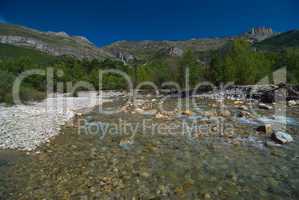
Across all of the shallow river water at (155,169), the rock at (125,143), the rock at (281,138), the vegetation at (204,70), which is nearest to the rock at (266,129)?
the shallow river water at (155,169)

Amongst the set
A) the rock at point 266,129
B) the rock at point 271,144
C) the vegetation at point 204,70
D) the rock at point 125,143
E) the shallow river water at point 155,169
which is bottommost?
the shallow river water at point 155,169

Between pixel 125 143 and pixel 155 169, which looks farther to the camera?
pixel 125 143

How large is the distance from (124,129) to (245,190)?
281 inches

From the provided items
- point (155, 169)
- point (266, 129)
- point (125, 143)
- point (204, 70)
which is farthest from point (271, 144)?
point (204, 70)

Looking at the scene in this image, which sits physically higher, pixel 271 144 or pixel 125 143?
pixel 271 144

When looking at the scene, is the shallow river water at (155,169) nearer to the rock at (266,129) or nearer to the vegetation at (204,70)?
the rock at (266,129)

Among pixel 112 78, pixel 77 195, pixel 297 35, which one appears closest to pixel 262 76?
pixel 77 195

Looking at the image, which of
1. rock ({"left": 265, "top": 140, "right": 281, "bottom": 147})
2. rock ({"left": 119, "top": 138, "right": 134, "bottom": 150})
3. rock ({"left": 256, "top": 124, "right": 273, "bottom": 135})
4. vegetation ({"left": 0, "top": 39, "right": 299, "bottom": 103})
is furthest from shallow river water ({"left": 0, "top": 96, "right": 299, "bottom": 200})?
vegetation ({"left": 0, "top": 39, "right": 299, "bottom": 103})

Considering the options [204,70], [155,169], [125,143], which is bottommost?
[155,169]

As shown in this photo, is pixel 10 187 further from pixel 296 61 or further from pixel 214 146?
pixel 296 61

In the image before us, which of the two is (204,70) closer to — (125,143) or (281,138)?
(281,138)

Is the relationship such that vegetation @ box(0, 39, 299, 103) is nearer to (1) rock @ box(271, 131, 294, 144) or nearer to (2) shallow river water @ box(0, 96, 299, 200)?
(2) shallow river water @ box(0, 96, 299, 200)

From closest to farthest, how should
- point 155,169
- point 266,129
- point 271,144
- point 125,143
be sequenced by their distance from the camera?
point 155,169 < point 271,144 < point 125,143 < point 266,129

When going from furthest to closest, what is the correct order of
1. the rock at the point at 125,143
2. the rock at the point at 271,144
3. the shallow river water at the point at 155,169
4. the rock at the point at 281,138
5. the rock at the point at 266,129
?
the rock at the point at 266,129, the rock at the point at 125,143, the rock at the point at 281,138, the rock at the point at 271,144, the shallow river water at the point at 155,169
